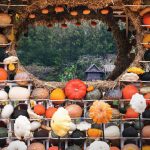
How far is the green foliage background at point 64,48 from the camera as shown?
23.0 m

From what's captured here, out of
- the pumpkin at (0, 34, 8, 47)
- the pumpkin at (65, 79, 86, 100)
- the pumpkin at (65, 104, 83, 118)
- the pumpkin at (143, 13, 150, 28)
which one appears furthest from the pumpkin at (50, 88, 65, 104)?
the pumpkin at (143, 13, 150, 28)

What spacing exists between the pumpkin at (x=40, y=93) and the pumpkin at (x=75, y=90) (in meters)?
0.37

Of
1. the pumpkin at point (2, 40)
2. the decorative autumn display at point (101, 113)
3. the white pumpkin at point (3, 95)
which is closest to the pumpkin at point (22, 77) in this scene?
the white pumpkin at point (3, 95)

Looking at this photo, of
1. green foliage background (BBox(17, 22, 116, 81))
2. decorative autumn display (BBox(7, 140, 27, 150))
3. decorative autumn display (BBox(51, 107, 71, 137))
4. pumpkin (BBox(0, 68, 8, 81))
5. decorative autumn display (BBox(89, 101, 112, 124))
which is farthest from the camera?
green foliage background (BBox(17, 22, 116, 81))

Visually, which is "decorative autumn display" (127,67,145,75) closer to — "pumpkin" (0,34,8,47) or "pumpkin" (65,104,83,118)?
"pumpkin" (65,104,83,118)

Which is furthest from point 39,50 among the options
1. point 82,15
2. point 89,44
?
point 82,15

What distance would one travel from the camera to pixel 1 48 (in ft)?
32.9

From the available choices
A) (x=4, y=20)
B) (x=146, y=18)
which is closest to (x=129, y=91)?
(x=146, y=18)

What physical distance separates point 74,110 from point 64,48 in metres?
14.5

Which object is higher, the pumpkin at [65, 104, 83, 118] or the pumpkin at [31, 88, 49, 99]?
the pumpkin at [31, 88, 49, 99]

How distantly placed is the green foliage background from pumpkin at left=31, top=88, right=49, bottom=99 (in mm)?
12751

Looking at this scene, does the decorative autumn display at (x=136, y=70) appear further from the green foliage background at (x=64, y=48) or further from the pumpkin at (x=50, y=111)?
the green foliage background at (x=64, y=48)

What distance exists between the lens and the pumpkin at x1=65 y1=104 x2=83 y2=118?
372 inches

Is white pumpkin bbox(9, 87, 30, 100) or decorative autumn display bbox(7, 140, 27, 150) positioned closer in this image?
decorative autumn display bbox(7, 140, 27, 150)
